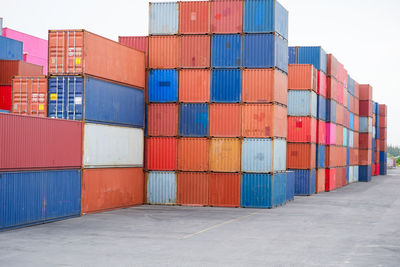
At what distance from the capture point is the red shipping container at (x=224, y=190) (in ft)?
107

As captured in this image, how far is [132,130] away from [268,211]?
912 cm

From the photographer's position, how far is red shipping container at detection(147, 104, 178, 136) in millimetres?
33625

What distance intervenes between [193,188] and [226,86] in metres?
6.38

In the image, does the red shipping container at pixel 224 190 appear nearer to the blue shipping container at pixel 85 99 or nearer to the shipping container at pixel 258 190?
the shipping container at pixel 258 190

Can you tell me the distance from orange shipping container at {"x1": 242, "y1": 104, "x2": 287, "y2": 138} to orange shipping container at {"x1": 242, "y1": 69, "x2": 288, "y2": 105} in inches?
16.1

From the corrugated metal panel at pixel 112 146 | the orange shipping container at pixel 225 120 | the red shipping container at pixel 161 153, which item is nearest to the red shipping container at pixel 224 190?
the orange shipping container at pixel 225 120

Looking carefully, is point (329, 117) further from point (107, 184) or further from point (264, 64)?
point (107, 184)

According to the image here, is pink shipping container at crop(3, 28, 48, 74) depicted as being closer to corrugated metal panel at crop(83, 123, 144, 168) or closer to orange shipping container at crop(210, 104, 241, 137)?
corrugated metal panel at crop(83, 123, 144, 168)

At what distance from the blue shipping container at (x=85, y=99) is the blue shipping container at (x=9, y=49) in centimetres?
2006

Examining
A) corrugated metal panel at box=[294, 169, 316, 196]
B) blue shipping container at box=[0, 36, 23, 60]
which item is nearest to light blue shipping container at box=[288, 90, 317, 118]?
corrugated metal panel at box=[294, 169, 316, 196]

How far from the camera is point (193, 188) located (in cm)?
3319

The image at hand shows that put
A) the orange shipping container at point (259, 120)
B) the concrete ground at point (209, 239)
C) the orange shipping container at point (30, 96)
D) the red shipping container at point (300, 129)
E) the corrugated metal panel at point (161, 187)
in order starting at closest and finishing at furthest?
the concrete ground at point (209, 239), the orange shipping container at point (30, 96), the orange shipping container at point (259, 120), the corrugated metal panel at point (161, 187), the red shipping container at point (300, 129)

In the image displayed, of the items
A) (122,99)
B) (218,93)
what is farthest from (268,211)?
(122,99)

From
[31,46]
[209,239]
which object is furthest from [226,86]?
[31,46]
